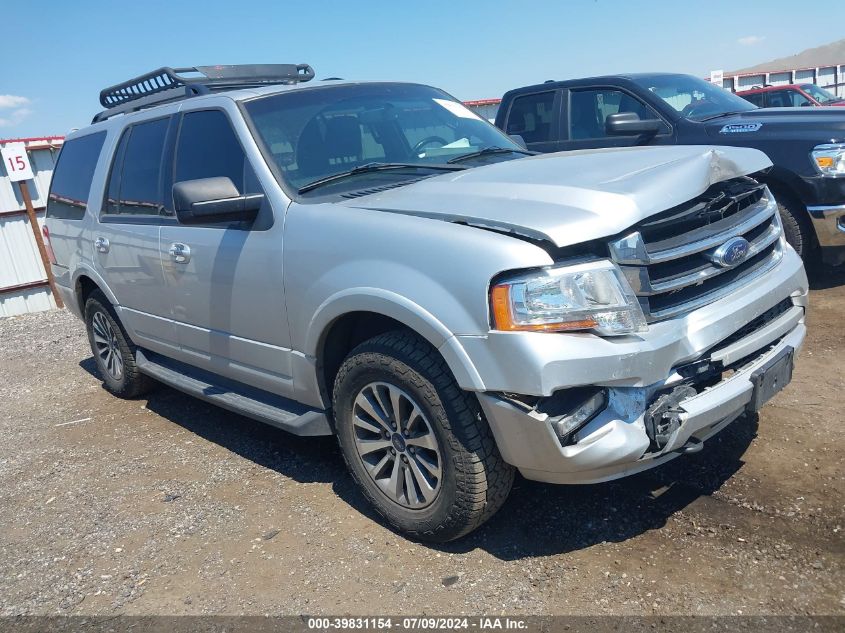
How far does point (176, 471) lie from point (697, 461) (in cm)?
292

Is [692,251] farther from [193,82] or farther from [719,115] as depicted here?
[719,115]

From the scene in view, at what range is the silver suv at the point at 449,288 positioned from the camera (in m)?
2.51

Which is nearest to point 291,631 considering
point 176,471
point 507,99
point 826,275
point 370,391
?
point 370,391

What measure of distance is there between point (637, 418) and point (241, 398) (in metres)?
2.25

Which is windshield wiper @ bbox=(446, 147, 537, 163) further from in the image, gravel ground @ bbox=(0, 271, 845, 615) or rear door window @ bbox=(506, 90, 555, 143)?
rear door window @ bbox=(506, 90, 555, 143)

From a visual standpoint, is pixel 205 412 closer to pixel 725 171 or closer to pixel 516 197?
pixel 516 197

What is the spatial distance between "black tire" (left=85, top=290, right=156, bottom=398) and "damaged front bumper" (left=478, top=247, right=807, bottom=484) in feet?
11.7

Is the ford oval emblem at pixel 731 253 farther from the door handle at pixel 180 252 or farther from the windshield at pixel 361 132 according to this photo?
the door handle at pixel 180 252

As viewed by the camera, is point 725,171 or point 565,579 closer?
point 565,579

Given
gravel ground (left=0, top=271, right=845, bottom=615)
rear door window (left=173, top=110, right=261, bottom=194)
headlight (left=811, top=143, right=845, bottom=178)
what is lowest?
gravel ground (left=0, top=271, right=845, bottom=615)

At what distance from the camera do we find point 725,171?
3.05 metres

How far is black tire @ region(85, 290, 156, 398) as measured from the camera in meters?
5.22

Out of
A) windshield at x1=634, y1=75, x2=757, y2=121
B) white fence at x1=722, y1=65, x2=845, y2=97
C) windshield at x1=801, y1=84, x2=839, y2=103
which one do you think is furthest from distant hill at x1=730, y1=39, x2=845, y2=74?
windshield at x1=634, y1=75, x2=757, y2=121

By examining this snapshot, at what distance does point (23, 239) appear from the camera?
10.5 metres
